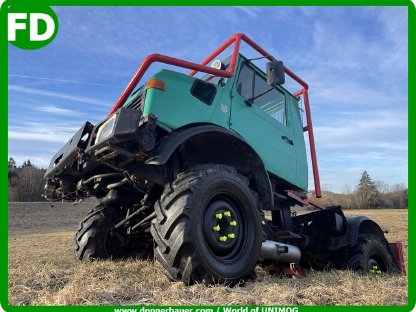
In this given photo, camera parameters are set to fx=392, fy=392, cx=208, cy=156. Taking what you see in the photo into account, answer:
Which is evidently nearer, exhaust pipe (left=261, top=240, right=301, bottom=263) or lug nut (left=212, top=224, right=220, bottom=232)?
lug nut (left=212, top=224, right=220, bottom=232)

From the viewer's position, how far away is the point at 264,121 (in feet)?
18.7

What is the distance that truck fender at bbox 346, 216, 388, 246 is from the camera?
6.07 m

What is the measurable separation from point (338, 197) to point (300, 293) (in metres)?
60.1

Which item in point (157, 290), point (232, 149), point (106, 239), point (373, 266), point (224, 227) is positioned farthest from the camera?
point (373, 266)

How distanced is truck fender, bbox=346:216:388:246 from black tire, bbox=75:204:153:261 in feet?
10.1

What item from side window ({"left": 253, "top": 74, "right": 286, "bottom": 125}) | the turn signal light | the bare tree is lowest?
the bare tree

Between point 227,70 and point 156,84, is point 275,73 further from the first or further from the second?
point 156,84

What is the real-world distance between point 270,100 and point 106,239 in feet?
10.8

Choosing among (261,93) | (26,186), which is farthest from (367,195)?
(261,93)

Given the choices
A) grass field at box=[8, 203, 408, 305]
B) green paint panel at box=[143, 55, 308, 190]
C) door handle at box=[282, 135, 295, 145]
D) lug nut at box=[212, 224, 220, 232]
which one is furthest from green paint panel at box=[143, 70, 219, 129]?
door handle at box=[282, 135, 295, 145]

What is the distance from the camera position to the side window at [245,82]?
5332mm

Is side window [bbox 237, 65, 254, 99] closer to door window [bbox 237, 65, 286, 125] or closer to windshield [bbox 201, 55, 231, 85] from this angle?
door window [bbox 237, 65, 286, 125]

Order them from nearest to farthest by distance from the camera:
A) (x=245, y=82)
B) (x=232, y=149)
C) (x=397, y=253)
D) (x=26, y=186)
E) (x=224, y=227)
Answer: (x=224, y=227)
(x=232, y=149)
(x=245, y=82)
(x=397, y=253)
(x=26, y=186)

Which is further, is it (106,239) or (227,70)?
(106,239)
